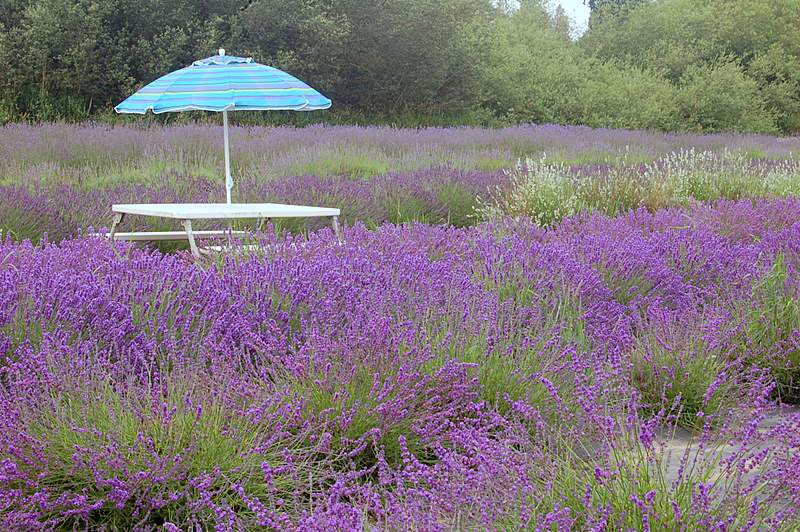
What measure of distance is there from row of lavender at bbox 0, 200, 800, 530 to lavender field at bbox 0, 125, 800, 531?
0.01 m

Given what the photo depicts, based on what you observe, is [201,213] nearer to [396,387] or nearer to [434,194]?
[396,387]

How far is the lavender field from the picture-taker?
81.1 inches

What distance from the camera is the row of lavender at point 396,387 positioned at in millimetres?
2047

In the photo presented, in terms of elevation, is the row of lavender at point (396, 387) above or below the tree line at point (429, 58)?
below

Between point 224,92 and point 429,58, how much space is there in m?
17.8

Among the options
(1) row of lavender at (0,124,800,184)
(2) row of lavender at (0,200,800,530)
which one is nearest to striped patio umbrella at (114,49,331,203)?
(1) row of lavender at (0,124,800,184)

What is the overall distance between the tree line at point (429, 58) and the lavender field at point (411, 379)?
47.9 feet

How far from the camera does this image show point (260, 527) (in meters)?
2.30

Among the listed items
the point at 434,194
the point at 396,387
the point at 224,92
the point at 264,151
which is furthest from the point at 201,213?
the point at 264,151

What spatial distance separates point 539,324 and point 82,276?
174cm

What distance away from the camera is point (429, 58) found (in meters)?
23.9

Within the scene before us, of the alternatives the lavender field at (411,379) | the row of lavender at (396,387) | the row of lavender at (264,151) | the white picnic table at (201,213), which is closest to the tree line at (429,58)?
the row of lavender at (264,151)

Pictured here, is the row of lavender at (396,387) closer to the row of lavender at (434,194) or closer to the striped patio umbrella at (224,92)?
the striped patio umbrella at (224,92)

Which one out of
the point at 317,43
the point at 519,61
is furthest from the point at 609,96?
the point at 317,43
